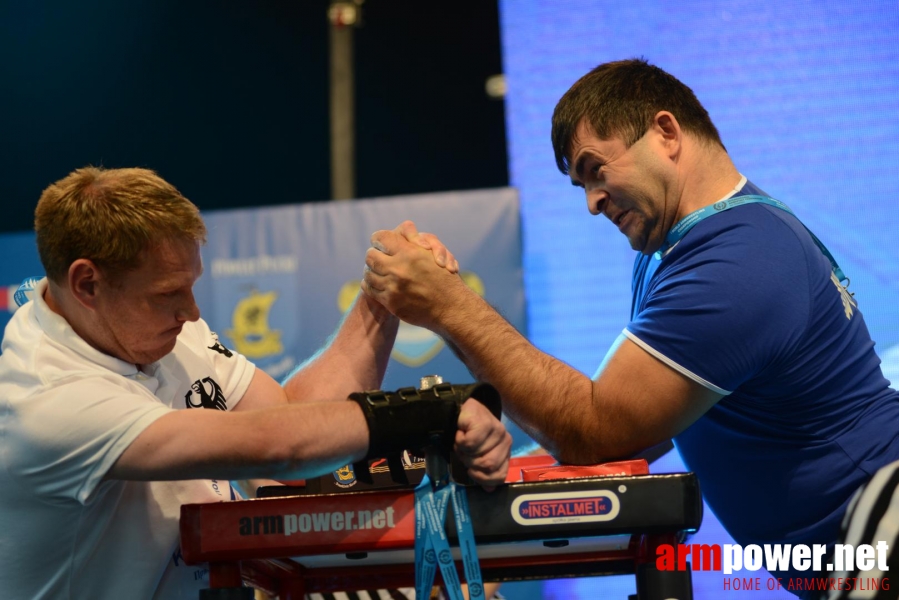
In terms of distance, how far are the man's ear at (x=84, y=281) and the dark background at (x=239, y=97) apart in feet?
15.6

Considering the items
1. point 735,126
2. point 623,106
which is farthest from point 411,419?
point 735,126

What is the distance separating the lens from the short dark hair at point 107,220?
5.03ft

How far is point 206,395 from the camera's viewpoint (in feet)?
5.97

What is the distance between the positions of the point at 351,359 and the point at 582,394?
0.65m

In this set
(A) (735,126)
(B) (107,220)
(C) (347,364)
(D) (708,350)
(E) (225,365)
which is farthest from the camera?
(A) (735,126)

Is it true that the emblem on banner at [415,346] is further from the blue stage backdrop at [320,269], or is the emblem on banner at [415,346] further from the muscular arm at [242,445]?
the muscular arm at [242,445]

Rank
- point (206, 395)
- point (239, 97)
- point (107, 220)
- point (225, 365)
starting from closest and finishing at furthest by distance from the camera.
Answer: point (107, 220)
point (206, 395)
point (225, 365)
point (239, 97)

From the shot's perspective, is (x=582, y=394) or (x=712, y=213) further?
(x=712, y=213)

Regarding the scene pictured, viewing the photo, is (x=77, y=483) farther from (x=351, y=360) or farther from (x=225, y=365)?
(x=351, y=360)

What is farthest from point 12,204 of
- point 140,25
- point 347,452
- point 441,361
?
point 347,452

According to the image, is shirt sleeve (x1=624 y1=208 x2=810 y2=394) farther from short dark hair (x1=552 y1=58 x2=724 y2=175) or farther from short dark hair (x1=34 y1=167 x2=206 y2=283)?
short dark hair (x1=34 y1=167 x2=206 y2=283)

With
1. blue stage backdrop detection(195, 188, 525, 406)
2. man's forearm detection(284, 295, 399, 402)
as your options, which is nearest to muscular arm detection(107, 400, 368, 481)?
man's forearm detection(284, 295, 399, 402)

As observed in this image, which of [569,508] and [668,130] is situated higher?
[668,130]

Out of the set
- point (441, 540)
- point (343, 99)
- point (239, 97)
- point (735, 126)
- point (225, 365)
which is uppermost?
point (239, 97)
